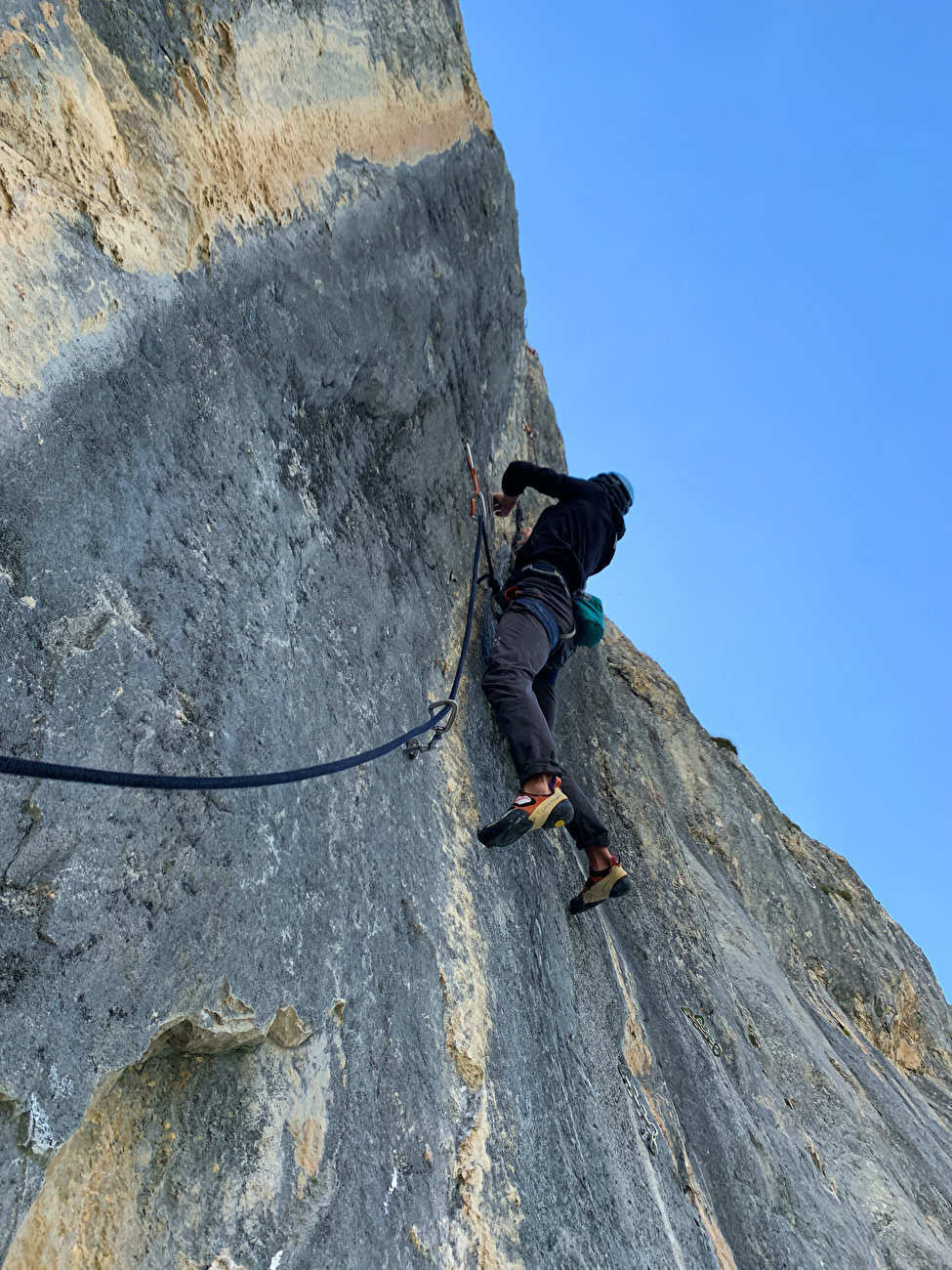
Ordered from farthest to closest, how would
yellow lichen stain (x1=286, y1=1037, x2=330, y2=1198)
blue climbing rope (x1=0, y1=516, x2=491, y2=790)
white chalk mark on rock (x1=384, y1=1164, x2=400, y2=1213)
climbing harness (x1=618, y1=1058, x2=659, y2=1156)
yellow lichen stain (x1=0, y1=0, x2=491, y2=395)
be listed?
climbing harness (x1=618, y1=1058, x2=659, y2=1156) → white chalk mark on rock (x1=384, y1=1164, x2=400, y2=1213) → yellow lichen stain (x1=286, y1=1037, x2=330, y2=1198) → yellow lichen stain (x1=0, y1=0, x2=491, y2=395) → blue climbing rope (x1=0, y1=516, x2=491, y2=790)

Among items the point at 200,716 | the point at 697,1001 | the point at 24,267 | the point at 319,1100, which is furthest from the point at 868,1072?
the point at 24,267

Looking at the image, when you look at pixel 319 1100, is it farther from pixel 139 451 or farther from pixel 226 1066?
pixel 139 451

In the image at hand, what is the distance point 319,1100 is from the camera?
2541 millimetres

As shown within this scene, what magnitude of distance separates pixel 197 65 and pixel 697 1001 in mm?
5904

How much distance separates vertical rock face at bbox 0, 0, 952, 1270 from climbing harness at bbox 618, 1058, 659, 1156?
4 centimetres

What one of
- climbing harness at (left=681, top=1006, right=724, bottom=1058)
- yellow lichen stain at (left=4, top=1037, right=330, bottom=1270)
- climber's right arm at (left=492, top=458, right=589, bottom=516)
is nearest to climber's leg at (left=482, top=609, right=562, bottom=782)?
climber's right arm at (left=492, top=458, right=589, bottom=516)

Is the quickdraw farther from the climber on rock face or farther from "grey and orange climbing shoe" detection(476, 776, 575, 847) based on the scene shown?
"grey and orange climbing shoe" detection(476, 776, 575, 847)

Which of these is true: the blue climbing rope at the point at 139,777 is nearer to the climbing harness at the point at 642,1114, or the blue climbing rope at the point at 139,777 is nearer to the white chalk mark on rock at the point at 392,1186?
the white chalk mark on rock at the point at 392,1186

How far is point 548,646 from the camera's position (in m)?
4.87

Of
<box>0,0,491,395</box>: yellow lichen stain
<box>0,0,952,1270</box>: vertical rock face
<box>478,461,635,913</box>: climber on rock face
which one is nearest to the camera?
<box>0,0,952,1270</box>: vertical rock face

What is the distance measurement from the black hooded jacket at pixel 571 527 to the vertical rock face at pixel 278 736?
51 cm

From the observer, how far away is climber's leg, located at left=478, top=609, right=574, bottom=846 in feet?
12.8

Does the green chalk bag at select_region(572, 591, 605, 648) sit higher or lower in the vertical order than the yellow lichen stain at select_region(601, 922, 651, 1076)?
higher

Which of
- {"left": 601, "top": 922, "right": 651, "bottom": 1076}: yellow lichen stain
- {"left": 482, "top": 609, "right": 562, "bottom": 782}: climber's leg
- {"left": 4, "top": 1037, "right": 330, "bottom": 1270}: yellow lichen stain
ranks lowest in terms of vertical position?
{"left": 4, "top": 1037, "right": 330, "bottom": 1270}: yellow lichen stain
